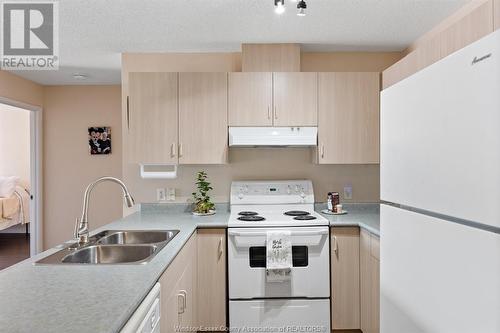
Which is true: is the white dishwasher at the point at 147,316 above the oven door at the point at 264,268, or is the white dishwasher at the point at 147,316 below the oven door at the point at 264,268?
above

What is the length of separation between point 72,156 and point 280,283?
3.40 meters

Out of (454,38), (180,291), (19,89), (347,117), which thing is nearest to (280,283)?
(180,291)

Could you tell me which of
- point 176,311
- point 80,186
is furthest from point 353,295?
point 80,186

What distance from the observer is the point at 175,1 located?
2.20 m

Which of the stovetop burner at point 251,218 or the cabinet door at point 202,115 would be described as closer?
the stovetop burner at point 251,218

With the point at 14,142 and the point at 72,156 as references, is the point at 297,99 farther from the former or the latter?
the point at 14,142

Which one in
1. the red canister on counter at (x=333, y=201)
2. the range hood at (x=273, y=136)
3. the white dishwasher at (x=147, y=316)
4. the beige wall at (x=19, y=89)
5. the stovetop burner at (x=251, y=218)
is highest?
the beige wall at (x=19, y=89)

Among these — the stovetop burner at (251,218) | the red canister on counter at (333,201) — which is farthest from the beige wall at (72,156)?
the red canister on counter at (333,201)

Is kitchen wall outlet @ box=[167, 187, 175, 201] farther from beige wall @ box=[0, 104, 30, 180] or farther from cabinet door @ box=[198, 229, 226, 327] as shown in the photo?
beige wall @ box=[0, 104, 30, 180]

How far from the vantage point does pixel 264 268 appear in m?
2.56

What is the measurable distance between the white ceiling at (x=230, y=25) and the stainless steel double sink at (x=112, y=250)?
1.52 m

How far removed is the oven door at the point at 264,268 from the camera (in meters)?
2.55

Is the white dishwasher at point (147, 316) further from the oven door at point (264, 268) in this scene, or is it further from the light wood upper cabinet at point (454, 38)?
the light wood upper cabinet at point (454, 38)

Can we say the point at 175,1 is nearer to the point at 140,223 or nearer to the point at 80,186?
the point at 140,223
